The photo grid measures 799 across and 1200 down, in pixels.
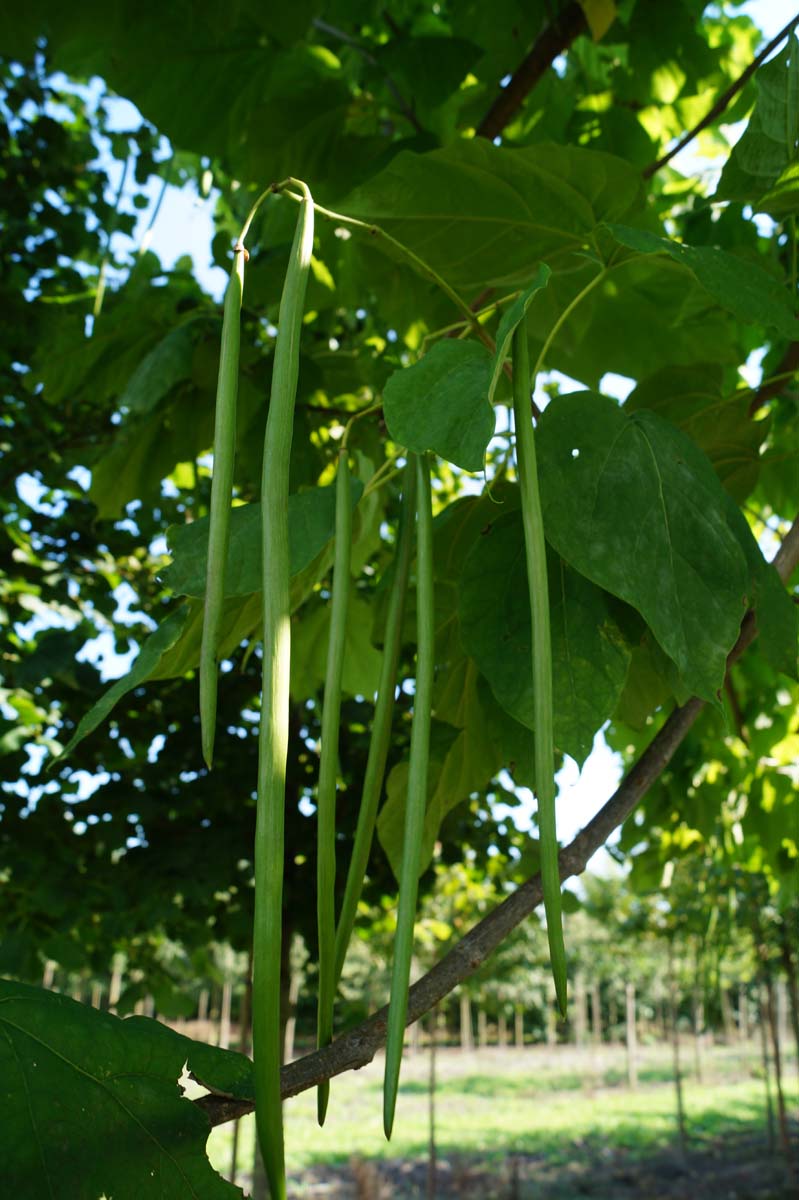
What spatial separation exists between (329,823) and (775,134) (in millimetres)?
517

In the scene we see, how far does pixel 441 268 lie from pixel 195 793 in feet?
5.04

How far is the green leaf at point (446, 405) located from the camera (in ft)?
1.47

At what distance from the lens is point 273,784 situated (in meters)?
0.33

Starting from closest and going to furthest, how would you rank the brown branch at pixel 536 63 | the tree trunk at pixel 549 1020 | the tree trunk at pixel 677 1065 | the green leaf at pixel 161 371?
1. the green leaf at pixel 161 371
2. the brown branch at pixel 536 63
3. the tree trunk at pixel 677 1065
4. the tree trunk at pixel 549 1020

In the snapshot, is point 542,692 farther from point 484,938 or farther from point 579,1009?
point 579,1009

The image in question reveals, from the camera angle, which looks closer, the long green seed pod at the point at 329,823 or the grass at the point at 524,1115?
the long green seed pod at the point at 329,823

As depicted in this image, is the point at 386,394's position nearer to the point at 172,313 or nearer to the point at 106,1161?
the point at 106,1161

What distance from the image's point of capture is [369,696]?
111cm

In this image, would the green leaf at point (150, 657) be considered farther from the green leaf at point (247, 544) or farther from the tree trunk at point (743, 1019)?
the tree trunk at point (743, 1019)

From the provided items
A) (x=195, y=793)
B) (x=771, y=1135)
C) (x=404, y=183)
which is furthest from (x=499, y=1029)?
(x=404, y=183)

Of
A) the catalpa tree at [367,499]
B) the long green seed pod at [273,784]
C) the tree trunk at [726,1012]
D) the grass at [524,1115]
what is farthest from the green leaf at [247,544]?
the tree trunk at [726,1012]

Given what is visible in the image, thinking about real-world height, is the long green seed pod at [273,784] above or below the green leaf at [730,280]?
below

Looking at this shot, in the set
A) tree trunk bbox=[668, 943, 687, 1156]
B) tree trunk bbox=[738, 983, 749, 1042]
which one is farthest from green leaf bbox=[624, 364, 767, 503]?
tree trunk bbox=[738, 983, 749, 1042]

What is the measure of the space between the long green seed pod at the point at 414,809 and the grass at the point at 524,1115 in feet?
24.4
